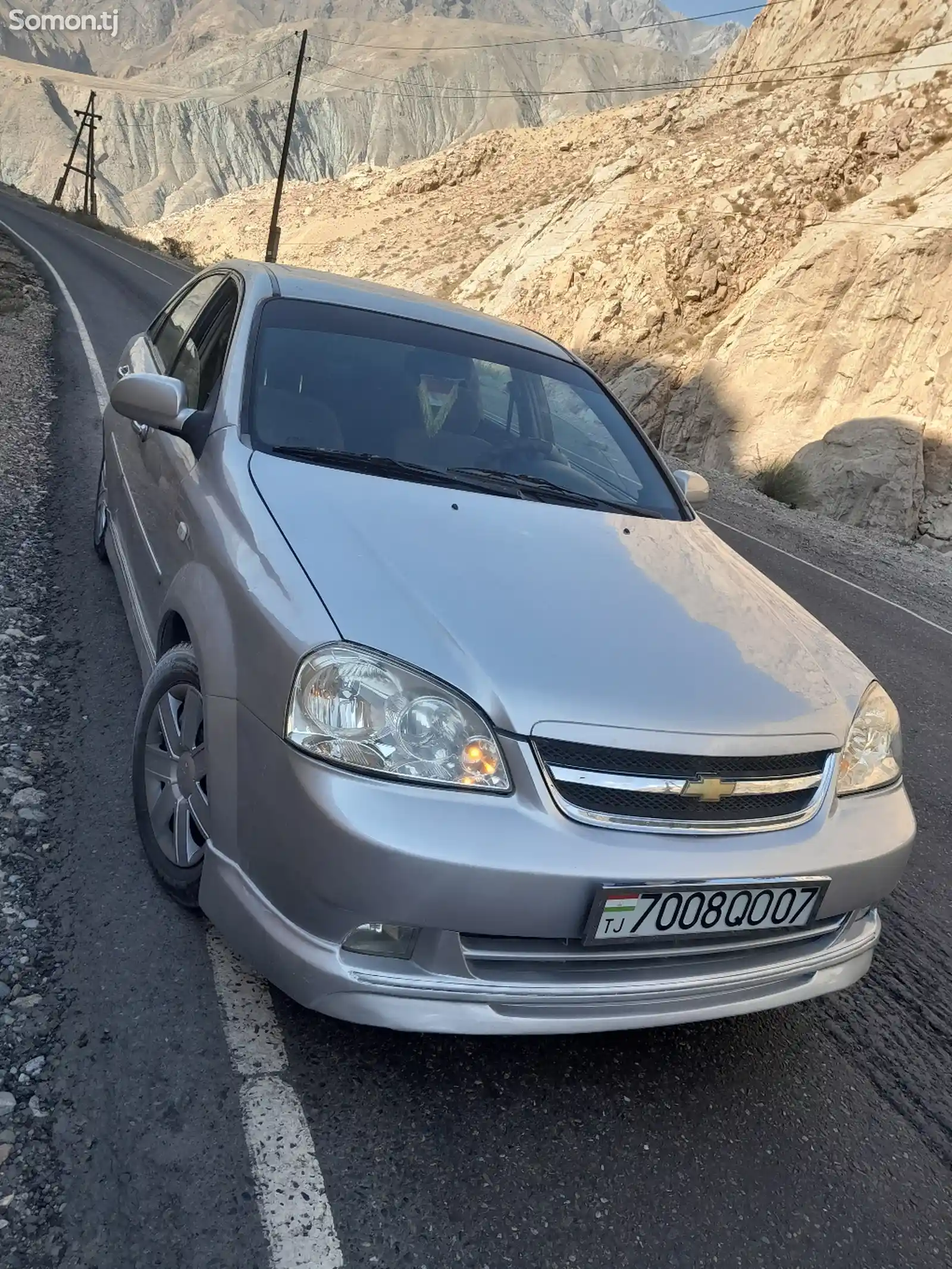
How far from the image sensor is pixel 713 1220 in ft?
6.56

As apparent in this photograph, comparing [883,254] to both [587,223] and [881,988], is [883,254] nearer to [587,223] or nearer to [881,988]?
[587,223]

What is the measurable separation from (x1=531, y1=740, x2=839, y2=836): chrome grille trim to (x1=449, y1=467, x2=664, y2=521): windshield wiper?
4.09 ft

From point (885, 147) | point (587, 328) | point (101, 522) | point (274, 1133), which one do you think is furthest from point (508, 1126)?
point (885, 147)

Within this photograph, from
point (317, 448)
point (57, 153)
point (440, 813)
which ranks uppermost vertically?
point (317, 448)

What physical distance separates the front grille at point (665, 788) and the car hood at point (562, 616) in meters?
0.03

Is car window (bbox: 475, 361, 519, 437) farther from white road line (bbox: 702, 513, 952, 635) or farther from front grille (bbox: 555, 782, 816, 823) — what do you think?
white road line (bbox: 702, 513, 952, 635)

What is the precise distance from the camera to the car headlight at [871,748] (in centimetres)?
241

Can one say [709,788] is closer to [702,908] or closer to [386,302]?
[702,908]

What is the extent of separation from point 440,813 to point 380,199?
139ft

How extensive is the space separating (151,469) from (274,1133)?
226 cm

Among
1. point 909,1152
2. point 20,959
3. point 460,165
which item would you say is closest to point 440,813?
point 20,959

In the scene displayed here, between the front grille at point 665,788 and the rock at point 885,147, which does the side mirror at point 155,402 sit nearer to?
the front grille at point 665,788

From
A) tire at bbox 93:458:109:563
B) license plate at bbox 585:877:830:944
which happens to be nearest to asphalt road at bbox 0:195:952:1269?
license plate at bbox 585:877:830:944

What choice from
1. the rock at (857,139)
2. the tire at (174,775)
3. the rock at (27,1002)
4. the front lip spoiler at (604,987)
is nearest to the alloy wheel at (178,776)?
the tire at (174,775)
